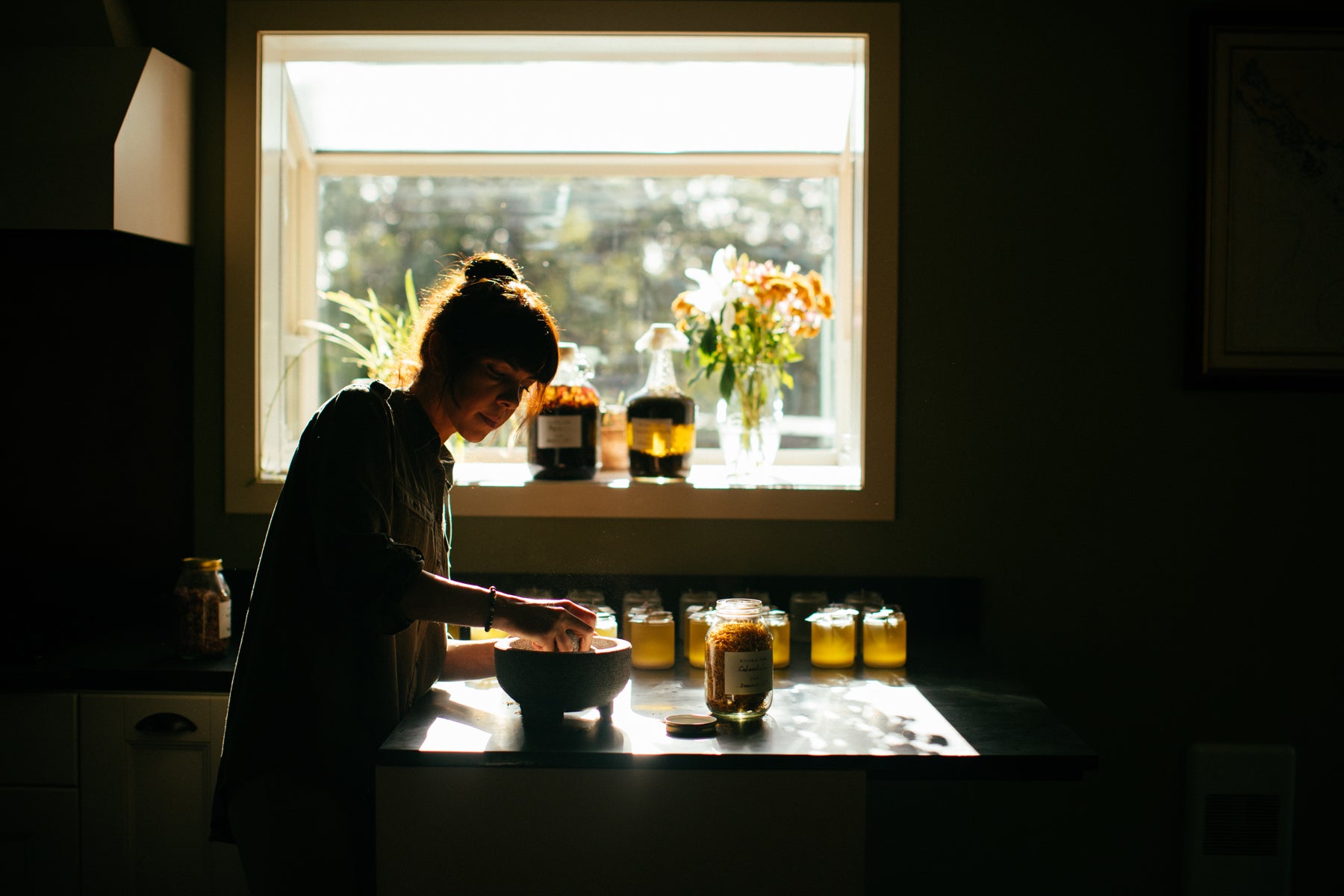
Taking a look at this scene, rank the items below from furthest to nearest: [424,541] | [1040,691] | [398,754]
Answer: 1. [1040,691]
2. [424,541]
3. [398,754]

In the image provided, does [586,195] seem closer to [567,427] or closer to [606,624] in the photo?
[567,427]

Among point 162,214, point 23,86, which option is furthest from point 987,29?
point 23,86

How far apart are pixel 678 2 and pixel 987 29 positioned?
0.69m

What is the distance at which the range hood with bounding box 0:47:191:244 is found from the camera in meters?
1.98

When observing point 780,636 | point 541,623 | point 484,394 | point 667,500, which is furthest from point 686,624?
point 484,394

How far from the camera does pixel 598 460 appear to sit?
8.23 feet

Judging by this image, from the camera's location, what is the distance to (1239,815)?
2.29 meters

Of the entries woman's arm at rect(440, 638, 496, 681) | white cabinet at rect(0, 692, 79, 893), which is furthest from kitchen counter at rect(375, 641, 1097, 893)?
white cabinet at rect(0, 692, 79, 893)

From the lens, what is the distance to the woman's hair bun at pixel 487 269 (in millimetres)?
1719

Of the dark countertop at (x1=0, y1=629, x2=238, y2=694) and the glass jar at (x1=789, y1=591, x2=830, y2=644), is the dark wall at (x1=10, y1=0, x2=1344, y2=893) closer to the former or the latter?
the glass jar at (x1=789, y1=591, x2=830, y2=644)

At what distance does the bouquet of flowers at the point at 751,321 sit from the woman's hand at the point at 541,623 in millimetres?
926

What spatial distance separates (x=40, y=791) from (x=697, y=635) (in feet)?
4.17

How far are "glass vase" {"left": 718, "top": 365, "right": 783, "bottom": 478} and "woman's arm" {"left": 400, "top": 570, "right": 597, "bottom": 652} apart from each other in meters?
0.93

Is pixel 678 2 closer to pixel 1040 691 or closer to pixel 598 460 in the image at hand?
pixel 598 460
